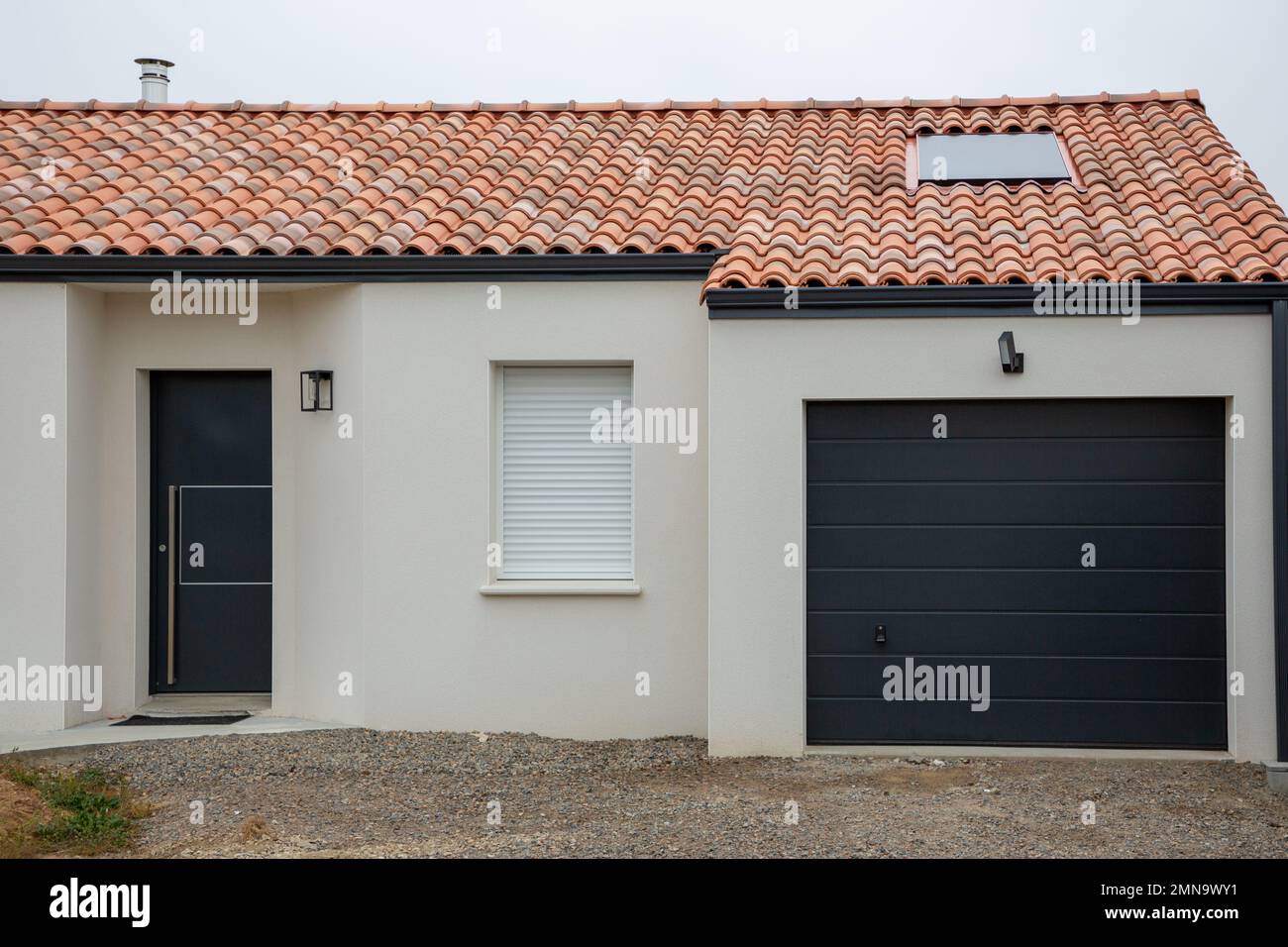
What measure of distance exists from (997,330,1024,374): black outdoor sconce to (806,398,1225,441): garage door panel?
33 centimetres

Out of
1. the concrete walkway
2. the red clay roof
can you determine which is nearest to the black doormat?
the concrete walkway

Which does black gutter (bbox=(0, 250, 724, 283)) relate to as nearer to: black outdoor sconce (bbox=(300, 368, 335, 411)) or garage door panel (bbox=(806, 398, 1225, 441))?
black outdoor sconce (bbox=(300, 368, 335, 411))

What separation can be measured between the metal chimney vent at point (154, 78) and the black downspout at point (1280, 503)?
11.8m

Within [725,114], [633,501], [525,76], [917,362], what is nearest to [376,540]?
[633,501]

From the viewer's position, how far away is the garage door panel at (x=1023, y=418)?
28.8ft

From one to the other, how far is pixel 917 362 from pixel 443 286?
3706mm

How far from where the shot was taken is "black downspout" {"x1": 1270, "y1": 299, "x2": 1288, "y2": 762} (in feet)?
27.1

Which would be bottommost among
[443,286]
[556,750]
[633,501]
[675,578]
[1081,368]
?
[556,750]

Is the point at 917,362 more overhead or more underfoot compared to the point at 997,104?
more underfoot

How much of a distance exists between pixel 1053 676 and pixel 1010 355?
2.32m

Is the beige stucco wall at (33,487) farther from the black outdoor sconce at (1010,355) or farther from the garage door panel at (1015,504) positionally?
the black outdoor sconce at (1010,355)

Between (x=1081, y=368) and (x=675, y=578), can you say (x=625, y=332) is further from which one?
(x=1081, y=368)

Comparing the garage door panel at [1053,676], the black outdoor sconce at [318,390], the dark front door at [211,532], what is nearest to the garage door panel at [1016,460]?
the garage door panel at [1053,676]

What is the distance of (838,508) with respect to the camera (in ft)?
29.6
